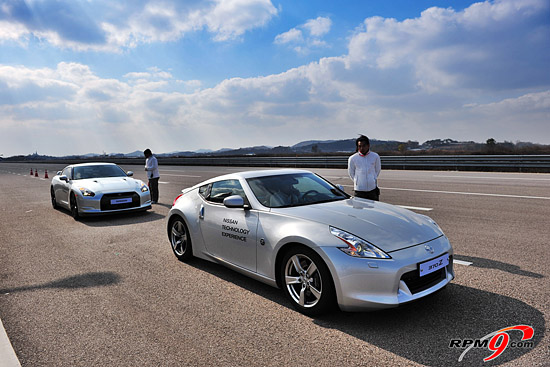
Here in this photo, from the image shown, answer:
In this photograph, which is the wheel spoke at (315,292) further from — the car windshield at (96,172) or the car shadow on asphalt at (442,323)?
the car windshield at (96,172)

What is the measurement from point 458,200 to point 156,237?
7.90 metres

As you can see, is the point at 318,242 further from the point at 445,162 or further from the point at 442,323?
the point at 445,162

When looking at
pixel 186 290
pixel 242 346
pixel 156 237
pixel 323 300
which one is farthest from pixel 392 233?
pixel 156 237

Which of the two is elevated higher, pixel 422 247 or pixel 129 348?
pixel 422 247

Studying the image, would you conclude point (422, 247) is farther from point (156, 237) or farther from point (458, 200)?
point (458, 200)

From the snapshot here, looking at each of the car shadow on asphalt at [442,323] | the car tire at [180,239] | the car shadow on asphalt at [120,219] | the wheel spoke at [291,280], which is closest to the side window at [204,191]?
the car tire at [180,239]

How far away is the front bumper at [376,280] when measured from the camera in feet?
11.3

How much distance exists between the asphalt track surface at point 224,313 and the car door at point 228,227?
0.39m

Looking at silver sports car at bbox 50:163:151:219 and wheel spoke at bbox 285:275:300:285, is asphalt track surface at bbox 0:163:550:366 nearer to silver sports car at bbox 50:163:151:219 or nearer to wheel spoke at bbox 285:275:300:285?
wheel spoke at bbox 285:275:300:285

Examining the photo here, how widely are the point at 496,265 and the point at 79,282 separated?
5297mm

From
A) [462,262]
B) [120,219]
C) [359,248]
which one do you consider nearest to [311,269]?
[359,248]

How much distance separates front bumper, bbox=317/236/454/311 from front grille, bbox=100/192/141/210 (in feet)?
24.7

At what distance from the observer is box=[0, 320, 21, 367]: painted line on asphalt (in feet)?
10.3

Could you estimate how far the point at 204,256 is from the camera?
5359 mm
